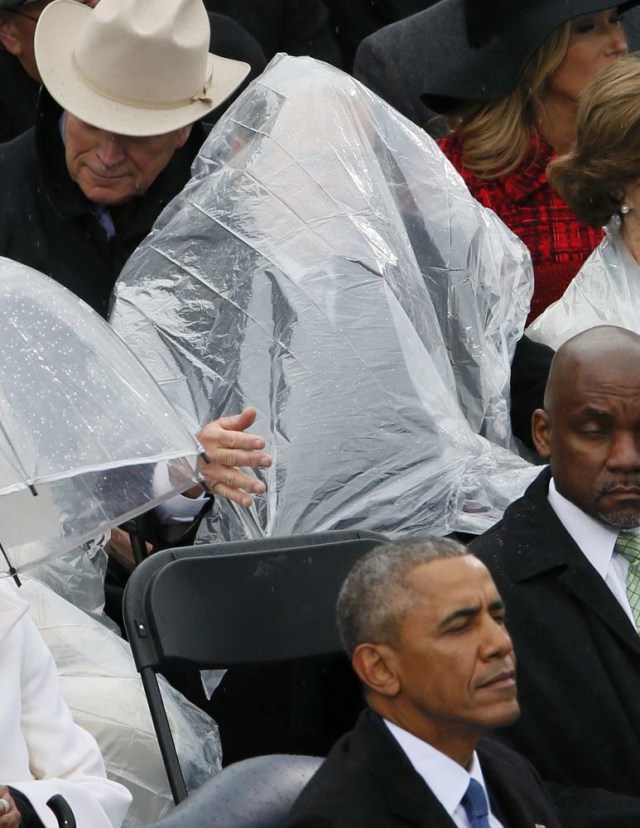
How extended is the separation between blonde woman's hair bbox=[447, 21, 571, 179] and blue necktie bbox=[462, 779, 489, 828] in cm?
248

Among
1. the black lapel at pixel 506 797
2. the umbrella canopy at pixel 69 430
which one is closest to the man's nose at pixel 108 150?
the umbrella canopy at pixel 69 430

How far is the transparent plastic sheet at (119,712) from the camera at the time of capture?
385cm

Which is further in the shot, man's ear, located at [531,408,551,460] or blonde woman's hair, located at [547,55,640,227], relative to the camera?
blonde woman's hair, located at [547,55,640,227]

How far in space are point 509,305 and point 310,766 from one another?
6.04 ft

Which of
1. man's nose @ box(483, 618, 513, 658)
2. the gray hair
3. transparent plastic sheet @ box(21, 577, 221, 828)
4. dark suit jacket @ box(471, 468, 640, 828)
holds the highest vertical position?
the gray hair

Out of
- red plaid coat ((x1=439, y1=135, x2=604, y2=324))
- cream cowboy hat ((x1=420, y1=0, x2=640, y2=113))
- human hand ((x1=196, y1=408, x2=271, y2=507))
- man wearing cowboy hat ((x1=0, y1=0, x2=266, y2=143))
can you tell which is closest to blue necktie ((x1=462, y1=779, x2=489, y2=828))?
human hand ((x1=196, y1=408, x2=271, y2=507))

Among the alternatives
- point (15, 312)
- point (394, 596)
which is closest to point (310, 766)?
point (394, 596)

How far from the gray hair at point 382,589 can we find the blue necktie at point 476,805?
281 millimetres

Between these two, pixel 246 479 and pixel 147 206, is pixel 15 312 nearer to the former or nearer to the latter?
pixel 246 479

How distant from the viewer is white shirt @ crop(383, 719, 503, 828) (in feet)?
9.88

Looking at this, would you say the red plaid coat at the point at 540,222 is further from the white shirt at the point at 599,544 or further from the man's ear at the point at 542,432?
the white shirt at the point at 599,544

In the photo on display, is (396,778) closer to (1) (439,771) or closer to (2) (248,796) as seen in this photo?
(1) (439,771)

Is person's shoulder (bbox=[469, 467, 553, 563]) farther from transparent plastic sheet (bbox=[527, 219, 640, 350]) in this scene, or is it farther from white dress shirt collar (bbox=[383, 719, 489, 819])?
transparent plastic sheet (bbox=[527, 219, 640, 350])

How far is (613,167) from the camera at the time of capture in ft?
15.7
